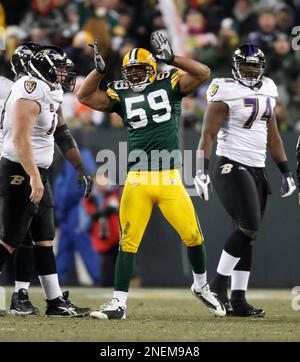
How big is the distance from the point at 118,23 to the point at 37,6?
1405 millimetres

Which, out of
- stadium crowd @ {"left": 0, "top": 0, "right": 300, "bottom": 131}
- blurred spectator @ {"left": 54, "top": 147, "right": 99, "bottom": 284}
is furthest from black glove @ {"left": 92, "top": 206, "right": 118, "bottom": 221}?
stadium crowd @ {"left": 0, "top": 0, "right": 300, "bottom": 131}

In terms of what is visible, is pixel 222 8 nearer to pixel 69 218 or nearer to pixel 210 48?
pixel 210 48

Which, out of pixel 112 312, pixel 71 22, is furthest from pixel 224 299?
pixel 71 22

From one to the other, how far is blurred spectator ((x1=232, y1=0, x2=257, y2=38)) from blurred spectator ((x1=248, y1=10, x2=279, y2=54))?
0.29 meters

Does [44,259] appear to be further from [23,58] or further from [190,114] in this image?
[190,114]

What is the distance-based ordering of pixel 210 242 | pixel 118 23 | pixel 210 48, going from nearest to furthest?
pixel 210 242
pixel 210 48
pixel 118 23

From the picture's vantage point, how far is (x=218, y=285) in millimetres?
7168

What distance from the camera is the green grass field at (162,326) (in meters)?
5.62

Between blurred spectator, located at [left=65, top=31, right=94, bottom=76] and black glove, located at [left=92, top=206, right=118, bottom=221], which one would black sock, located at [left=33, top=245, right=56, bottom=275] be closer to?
black glove, located at [left=92, top=206, right=118, bottom=221]

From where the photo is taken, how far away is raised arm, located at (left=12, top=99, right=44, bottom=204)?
639 centimetres

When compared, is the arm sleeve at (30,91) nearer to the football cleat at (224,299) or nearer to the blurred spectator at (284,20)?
the football cleat at (224,299)

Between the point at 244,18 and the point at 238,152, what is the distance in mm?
5700

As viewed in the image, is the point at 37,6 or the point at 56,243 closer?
the point at 56,243
